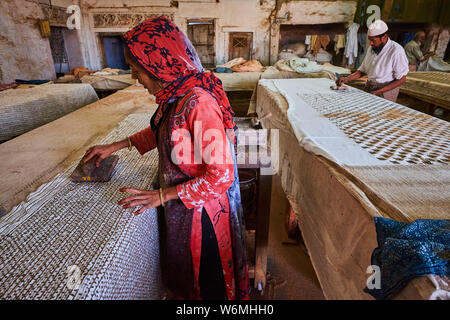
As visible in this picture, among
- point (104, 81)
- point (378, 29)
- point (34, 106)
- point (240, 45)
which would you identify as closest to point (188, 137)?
point (34, 106)

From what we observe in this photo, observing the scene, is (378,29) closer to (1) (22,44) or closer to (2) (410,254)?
(2) (410,254)

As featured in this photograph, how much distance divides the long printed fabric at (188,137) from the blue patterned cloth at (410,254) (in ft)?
1.93

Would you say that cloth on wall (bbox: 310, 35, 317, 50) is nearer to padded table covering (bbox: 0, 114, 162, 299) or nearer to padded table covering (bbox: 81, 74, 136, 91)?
padded table covering (bbox: 81, 74, 136, 91)

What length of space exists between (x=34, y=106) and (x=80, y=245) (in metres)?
2.57

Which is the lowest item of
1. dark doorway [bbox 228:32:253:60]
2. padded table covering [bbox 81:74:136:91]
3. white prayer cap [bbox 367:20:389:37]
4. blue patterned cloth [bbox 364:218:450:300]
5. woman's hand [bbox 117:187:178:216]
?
woman's hand [bbox 117:187:178:216]

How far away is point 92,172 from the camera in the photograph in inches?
49.4

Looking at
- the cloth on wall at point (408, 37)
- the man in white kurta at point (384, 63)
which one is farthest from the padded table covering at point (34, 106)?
the cloth on wall at point (408, 37)

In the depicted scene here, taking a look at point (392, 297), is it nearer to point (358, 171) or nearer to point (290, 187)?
point (358, 171)

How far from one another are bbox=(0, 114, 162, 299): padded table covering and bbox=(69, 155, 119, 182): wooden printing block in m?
0.03

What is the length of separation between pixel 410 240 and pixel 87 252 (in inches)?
37.6

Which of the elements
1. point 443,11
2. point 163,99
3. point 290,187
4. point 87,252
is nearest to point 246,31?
point 443,11

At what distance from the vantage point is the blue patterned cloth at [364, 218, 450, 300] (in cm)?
58

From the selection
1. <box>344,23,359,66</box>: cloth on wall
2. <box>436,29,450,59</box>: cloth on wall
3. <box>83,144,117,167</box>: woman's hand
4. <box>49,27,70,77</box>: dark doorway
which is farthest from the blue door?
<box>436,29,450,59</box>: cloth on wall

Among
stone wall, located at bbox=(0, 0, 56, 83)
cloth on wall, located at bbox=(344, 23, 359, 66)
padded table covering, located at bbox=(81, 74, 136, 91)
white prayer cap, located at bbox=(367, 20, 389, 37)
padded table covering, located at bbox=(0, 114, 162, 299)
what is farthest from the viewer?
cloth on wall, located at bbox=(344, 23, 359, 66)
